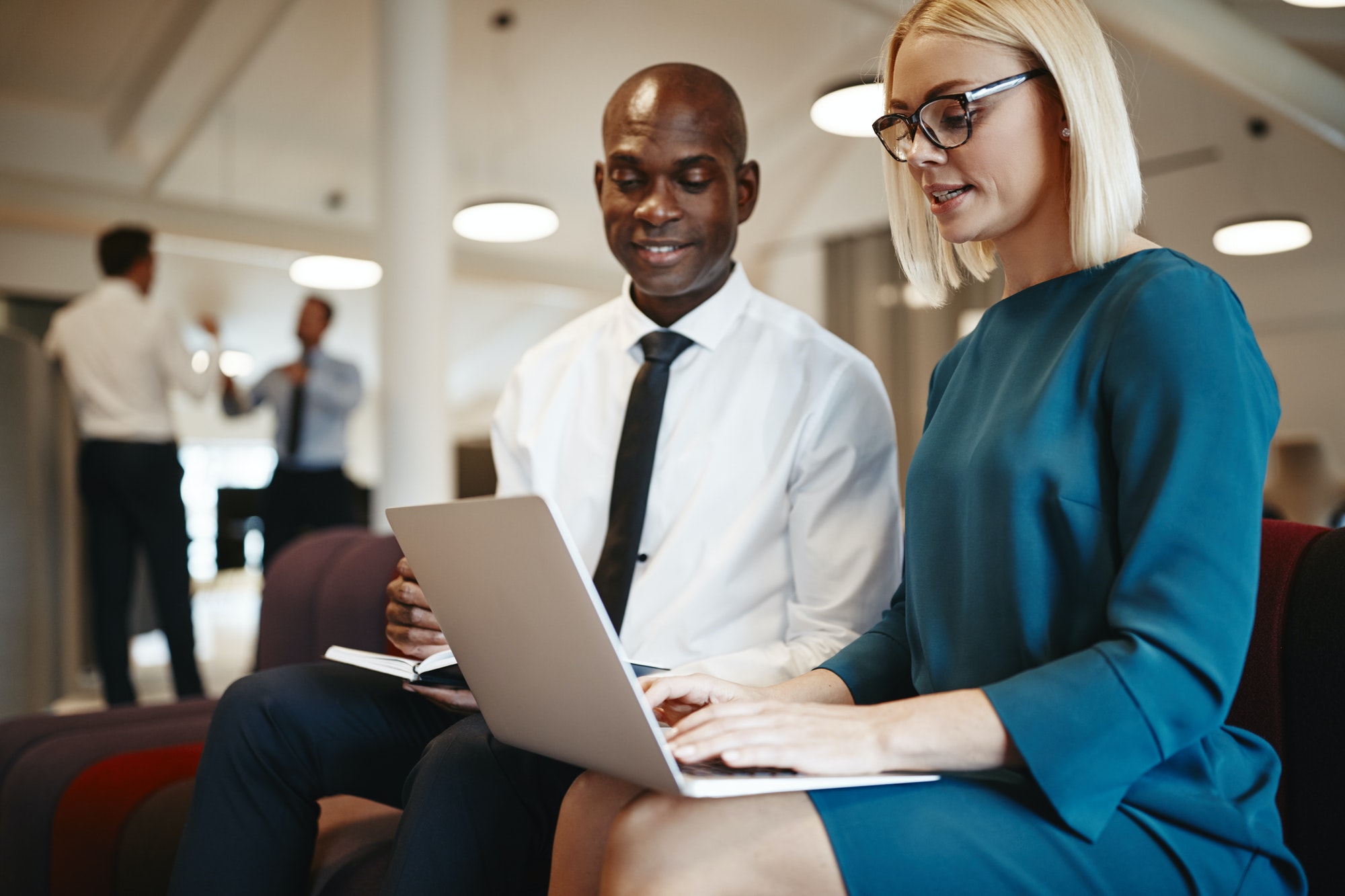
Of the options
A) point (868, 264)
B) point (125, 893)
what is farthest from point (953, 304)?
point (125, 893)

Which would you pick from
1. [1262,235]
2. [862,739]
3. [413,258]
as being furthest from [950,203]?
[1262,235]

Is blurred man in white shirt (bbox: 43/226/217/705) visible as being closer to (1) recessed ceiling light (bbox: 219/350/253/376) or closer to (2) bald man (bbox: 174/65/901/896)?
(2) bald man (bbox: 174/65/901/896)

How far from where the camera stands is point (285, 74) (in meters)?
6.72

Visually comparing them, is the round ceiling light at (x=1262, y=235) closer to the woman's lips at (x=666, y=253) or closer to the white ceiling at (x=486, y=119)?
the white ceiling at (x=486, y=119)

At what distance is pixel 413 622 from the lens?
55.9 inches

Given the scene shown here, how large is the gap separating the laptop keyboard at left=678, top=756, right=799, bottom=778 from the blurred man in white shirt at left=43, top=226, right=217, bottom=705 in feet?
11.4

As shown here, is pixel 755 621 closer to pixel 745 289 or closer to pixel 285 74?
pixel 745 289

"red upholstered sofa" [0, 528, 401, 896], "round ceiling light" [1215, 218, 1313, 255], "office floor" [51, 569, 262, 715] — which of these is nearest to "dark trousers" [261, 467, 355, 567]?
"office floor" [51, 569, 262, 715]

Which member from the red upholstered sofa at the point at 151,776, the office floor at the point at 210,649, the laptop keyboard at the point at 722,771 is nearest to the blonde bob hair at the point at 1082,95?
the laptop keyboard at the point at 722,771

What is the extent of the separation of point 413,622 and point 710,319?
654 mm

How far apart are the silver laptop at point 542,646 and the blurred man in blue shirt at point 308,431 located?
149 inches

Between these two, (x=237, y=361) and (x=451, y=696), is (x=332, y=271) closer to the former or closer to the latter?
(x=237, y=361)

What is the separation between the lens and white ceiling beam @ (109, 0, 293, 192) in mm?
5836

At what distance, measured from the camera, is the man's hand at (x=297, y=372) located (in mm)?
4816
